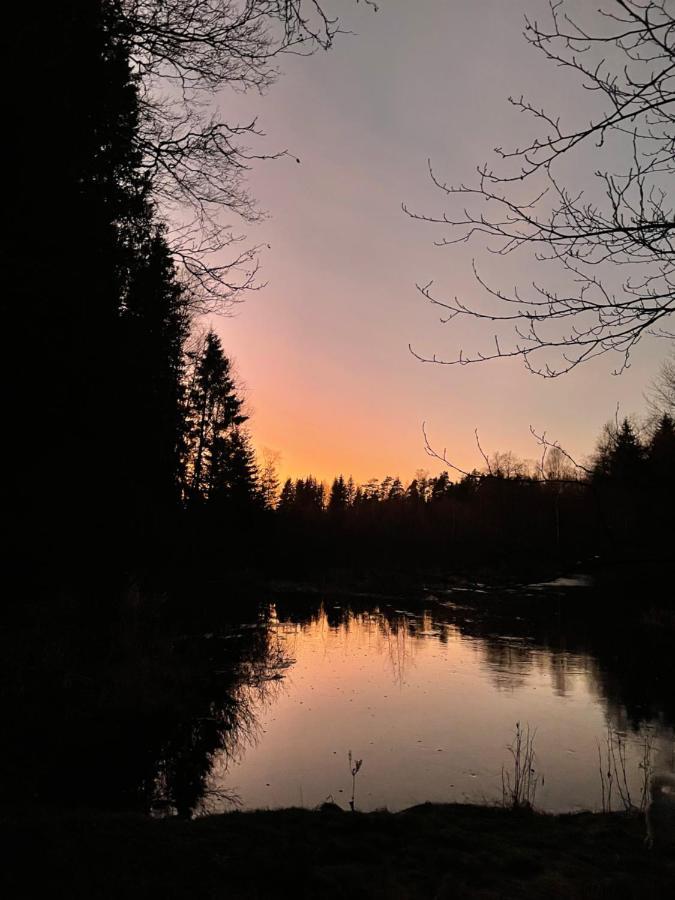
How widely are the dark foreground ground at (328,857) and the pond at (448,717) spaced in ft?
7.60

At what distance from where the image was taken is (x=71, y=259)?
231 inches

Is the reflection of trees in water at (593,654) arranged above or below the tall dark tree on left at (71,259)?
below

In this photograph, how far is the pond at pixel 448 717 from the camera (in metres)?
9.85

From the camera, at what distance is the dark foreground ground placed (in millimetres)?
4309

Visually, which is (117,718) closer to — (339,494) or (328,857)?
(328,857)

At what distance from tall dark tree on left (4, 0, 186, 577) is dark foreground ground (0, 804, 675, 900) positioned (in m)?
3.92

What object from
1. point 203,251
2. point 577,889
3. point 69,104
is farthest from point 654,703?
point 69,104

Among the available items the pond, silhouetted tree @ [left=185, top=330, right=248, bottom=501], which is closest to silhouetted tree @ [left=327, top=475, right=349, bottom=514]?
silhouetted tree @ [left=185, top=330, right=248, bottom=501]

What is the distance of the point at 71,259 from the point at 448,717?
11.9 metres

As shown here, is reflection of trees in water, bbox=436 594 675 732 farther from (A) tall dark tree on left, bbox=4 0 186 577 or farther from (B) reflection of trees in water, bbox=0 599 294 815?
(A) tall dark tree on left, bbox=4 0 186 577

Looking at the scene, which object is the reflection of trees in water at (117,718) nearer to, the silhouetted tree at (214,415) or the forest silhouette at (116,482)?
the forest silhouette at (116,482)

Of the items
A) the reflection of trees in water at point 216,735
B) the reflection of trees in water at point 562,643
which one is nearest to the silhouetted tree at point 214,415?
the reflection of trees in water at point 562,643

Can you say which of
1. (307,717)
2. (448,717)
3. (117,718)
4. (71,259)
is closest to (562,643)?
(448,717)

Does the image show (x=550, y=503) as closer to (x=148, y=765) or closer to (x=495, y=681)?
(x=148, y=765)
